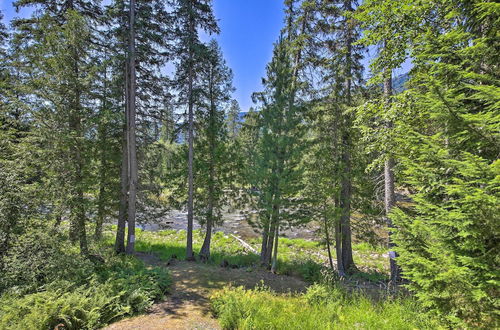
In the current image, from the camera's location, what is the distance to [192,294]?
6.59m

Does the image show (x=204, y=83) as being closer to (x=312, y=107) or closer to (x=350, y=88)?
(x=312, y=107)

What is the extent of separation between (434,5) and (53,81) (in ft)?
36.8

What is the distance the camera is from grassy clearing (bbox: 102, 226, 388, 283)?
→ 10.6 metres

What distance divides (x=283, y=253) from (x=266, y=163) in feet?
25.1

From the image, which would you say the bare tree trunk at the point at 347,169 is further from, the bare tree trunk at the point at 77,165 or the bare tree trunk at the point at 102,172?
the bare tree trunk at the point at 102,172

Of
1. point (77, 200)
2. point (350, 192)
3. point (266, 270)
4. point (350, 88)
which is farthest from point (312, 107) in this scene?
point (77, 200)

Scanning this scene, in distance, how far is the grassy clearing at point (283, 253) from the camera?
10602mm

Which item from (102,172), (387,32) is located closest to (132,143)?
(102,172)

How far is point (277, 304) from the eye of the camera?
5.30 m

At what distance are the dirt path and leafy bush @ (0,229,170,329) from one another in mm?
431

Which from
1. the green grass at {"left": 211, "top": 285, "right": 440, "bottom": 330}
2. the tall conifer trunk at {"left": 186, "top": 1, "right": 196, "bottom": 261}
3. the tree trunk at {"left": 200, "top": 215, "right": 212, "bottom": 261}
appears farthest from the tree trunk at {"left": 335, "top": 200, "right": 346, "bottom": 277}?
the tall conifer trunk at {"left": 186, "top": 1, "right": 196, "bottom": 261}

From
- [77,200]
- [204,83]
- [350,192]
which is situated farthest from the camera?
[204,83]

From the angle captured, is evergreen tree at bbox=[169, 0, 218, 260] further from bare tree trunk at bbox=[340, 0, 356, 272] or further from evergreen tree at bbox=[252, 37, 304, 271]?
bare tree trunk at bbox=[340, 0, 356, 272]

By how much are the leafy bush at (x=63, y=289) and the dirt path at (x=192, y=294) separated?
0.43 m
